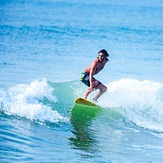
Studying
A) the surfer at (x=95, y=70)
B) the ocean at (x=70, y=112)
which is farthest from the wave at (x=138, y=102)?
the surfer at (x=95, y=70)

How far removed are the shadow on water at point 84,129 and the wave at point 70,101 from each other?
0.29 metres

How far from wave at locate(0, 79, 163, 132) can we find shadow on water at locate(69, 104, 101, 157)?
0.96 ft

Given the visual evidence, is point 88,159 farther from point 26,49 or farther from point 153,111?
point 26,49

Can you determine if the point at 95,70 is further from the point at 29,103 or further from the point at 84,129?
the point at 84,129

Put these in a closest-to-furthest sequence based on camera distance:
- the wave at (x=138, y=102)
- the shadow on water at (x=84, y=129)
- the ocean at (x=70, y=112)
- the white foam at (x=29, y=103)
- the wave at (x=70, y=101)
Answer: the ocean at (x=70, y=112)
the shadow on water at (x=84, y=129)
the white foam at (x=29, y=103)
the wave at (x=70, y=101)
the wave at (x=138, y=102)

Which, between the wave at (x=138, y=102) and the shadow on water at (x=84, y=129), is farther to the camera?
the wave at (x=138, y=102)

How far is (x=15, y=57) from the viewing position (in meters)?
25.7

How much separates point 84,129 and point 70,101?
3.28 m

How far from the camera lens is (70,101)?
50.8 ft

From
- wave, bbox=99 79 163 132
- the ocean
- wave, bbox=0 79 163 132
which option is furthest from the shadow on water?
wave, bbox=99 79 163 132

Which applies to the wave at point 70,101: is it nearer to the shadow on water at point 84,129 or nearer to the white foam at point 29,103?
the white foam at point 29,103

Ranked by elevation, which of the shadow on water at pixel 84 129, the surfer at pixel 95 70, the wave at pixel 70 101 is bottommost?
the shadow on water at pixel 84 129

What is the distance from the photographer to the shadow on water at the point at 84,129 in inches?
413

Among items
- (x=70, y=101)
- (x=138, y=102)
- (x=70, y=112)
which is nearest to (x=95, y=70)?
(x=70, y=112)
